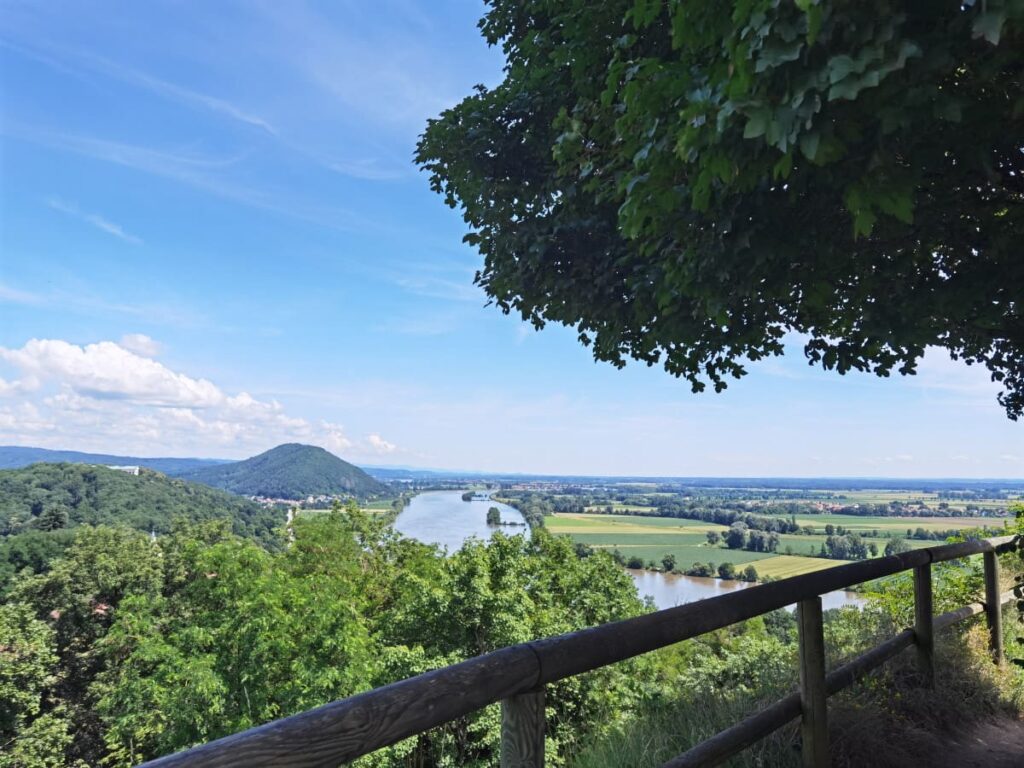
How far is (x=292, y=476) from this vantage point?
5689 inches

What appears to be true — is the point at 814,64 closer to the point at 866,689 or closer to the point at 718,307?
the point at 718,307

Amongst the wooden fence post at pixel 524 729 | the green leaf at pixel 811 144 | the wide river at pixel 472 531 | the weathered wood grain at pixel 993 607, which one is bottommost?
the wide river at pixel 472 531

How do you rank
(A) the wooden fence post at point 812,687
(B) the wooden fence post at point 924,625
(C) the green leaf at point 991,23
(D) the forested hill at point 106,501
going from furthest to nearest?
(D) the forested hill at point 106,501, (B) the wooden fence post at point 924,625, (A) the wooden fence post at point 812,687, (C) the green leaf at point 991,23

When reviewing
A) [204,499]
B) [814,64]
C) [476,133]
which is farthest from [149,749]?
[204,499]

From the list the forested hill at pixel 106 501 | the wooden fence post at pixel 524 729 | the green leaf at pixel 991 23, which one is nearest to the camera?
the green leaf at pixel 991 23

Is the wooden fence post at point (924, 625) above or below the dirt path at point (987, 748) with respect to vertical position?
above

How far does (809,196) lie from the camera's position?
317cm

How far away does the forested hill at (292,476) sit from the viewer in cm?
13438

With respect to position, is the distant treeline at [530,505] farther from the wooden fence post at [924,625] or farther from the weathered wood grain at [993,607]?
the wooden fence post at [924,625]

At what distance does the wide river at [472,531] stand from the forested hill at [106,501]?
17.6 metres

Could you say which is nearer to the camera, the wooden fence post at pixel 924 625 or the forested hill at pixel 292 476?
the wooden fence post at pixel 924 625

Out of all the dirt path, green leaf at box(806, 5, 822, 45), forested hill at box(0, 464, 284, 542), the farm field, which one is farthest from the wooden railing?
Answer: forested hill at box(0, 464, 284, 542)

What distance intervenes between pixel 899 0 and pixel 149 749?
28392mm

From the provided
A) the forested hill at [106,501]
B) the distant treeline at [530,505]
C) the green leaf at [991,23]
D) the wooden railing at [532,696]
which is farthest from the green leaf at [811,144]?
the forested hill at [106,501]
